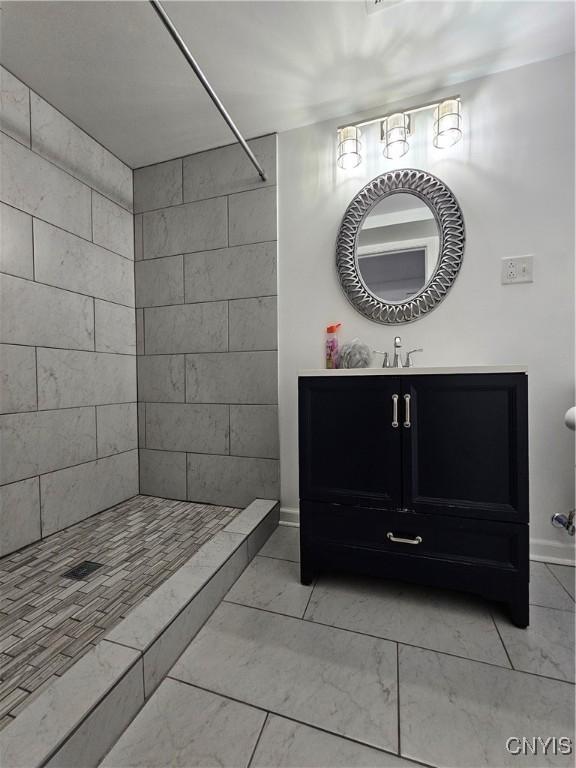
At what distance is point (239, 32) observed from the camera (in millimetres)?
1421

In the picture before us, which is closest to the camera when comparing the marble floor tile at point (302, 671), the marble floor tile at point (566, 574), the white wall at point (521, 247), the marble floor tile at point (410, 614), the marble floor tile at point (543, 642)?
the marble floor tile at point (302, 671)

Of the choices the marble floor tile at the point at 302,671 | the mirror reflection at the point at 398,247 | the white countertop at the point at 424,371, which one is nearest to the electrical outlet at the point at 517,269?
the mirror reflection at the point at 398,247

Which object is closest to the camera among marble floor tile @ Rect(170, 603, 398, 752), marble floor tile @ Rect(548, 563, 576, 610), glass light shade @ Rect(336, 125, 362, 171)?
marble floor tile @ Rect(170, 603, 398, 752)

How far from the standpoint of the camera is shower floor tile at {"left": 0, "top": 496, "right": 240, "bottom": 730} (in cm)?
96

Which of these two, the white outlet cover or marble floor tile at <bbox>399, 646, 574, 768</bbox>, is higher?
the white outlet cover

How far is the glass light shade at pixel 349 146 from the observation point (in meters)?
1.77

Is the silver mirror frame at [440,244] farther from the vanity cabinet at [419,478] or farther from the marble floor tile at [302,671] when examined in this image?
the marble floor tile at [302,671]

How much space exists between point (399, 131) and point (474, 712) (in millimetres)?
2222

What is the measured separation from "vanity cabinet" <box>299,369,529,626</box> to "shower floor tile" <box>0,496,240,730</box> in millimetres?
656

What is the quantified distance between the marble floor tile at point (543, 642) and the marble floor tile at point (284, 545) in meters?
0.85

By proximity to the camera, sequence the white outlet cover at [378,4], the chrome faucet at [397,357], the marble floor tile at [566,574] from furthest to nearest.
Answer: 1. the chrome faucet at [397,357]
2. the marble floor tile at [566,574]
3. the white outlet cover at [378,4]

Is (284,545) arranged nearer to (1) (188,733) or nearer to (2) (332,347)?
(1) (188,733)

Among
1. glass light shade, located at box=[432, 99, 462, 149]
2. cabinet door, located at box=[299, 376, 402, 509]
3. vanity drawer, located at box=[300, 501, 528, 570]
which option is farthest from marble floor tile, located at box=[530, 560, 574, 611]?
glass light shade, located at box=[432, 99, 462, 149]

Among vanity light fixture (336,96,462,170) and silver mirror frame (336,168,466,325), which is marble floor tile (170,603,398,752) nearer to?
silver mirror frame (336,168,466,325)
